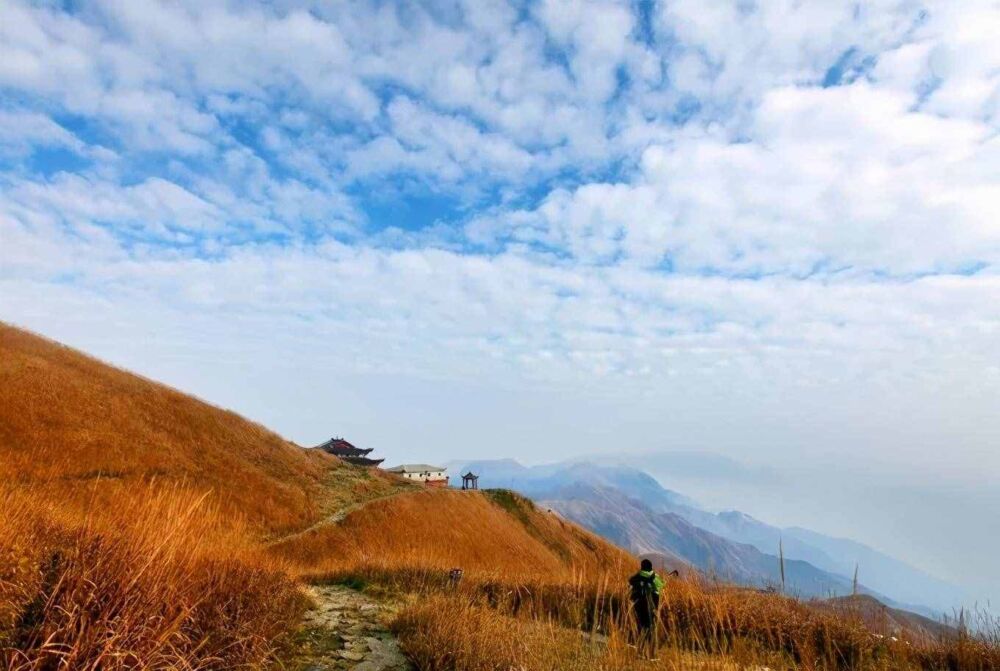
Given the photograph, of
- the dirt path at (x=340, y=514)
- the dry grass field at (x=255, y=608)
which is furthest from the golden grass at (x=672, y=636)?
the dirt path at (x=340, y=514)

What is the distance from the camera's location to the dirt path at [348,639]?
801cm

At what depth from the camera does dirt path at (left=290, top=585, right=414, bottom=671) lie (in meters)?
8.01

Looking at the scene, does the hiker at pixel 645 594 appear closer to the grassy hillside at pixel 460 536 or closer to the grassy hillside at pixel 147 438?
the grassy hillside at pixel 460 536

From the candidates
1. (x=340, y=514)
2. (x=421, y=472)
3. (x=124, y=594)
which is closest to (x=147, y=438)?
(x=340, y=514)

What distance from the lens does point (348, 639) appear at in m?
9.21

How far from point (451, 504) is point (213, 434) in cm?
2390

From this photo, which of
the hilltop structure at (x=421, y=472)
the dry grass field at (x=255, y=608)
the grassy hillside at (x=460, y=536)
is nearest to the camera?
the dry grass field at (x=255, y=608)

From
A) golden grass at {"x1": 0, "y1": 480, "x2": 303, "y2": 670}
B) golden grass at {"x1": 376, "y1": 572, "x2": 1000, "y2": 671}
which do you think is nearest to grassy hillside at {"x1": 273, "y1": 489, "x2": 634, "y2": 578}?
golden grass at {"x1": 376, "y1": 572, "x2": 1000, "y2": 671}

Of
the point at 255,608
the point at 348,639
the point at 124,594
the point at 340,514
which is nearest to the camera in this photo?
the point at 124,594

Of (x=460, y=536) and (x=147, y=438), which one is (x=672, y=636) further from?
(x=460, y=536)

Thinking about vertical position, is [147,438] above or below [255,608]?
above

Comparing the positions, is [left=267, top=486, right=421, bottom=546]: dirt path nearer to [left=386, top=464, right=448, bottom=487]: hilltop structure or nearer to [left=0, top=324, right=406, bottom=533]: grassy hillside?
[left=0, top=324, right=406, bottom=533]: grassy hillside

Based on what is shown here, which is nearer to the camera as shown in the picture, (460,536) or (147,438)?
(147,438)

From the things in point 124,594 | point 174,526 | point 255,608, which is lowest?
point 255,608
